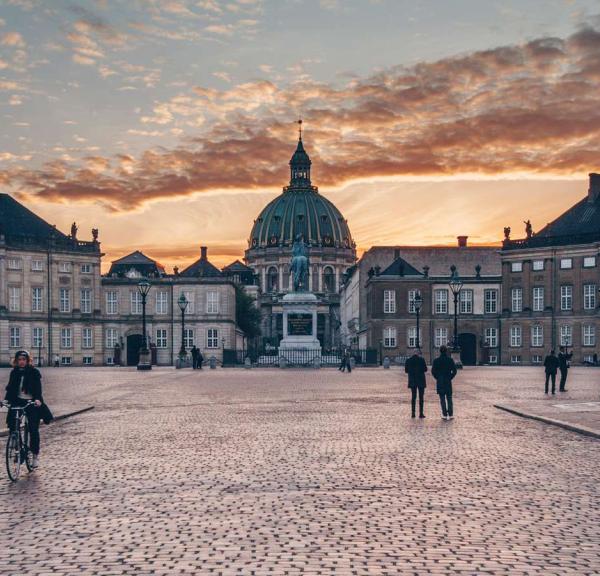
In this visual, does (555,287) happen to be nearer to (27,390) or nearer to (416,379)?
(416,379)

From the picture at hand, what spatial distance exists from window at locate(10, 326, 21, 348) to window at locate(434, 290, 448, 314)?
40854mm

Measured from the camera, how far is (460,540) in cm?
967

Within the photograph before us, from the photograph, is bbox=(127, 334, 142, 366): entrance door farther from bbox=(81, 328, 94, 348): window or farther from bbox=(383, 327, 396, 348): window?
bbox=(383, 327, 396, 348): window

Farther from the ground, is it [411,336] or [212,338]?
[411,336]

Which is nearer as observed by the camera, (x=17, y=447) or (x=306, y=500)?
(x=306, y=500)

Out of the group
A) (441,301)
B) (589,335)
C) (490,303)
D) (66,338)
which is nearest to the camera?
(589,335)

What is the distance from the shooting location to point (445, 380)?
23422 millimetres

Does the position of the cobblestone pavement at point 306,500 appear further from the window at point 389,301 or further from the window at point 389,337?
the window at point 389,301

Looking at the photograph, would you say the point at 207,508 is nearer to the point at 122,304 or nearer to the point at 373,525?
the point at 373,525

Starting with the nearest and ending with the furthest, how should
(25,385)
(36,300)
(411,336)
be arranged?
(25,385) < (36,300) < (411,336)

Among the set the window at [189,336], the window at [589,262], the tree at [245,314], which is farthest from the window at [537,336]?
the tree at [245,314]

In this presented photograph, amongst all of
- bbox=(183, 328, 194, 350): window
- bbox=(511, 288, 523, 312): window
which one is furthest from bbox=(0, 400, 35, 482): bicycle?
bbox=(183, 328, 194, 350): window

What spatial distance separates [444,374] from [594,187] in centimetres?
7612

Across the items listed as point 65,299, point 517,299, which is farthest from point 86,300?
point 517,299
